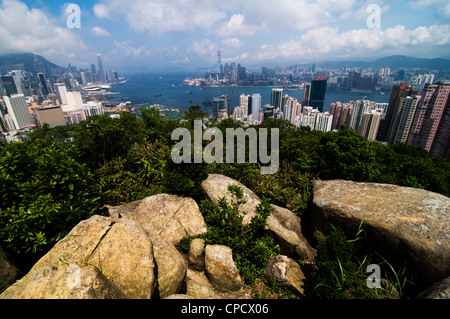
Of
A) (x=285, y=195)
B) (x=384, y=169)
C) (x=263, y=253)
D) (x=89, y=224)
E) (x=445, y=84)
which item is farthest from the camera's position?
(x=445, y=84)

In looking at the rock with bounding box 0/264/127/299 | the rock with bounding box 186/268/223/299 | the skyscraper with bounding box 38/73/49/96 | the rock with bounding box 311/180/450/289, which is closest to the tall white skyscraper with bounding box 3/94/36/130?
the skyscraper with bounding box 38/73/49/96

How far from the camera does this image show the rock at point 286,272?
13.2 feet

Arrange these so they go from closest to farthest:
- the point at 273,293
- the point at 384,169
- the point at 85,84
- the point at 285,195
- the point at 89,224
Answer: the point at 89,224, the point at 273,293, the point at 285,195, the point at 384,169, the point at 85,84

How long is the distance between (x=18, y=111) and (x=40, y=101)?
48.8m

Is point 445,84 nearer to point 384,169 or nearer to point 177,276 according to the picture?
point 384,169

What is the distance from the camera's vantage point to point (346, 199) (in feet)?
15.4

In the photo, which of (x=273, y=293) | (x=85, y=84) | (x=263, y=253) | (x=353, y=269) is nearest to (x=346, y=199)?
(x=353, y=269)

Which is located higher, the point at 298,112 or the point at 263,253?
the point at 263,253

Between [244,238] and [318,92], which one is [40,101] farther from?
[318,92]

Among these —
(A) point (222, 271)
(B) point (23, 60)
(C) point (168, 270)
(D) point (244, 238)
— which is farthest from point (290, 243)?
(B) point (23, 60)

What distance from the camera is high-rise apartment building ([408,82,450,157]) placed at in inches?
1581

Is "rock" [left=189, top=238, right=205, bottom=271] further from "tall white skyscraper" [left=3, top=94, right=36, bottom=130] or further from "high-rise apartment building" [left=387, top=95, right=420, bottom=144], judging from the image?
"tall white skyscraper" [left=3, top=94, right=36, bottom=130]

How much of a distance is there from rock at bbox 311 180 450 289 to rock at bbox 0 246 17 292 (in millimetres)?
5965
